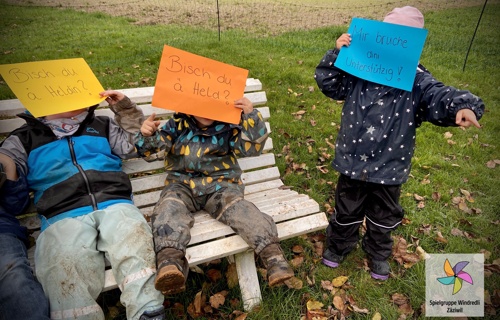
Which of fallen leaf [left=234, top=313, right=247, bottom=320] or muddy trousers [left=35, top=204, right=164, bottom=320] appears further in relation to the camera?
fallen leaf [left=234, top=313, right=247, bottom=320]

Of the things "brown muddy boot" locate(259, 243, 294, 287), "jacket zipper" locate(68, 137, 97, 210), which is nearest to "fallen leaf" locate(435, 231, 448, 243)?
"brown muddy boot" locate(259, 243, 294, 287)

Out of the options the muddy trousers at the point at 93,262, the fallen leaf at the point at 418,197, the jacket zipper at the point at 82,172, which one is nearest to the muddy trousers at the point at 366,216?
the fallen leaf at the point at 418,197

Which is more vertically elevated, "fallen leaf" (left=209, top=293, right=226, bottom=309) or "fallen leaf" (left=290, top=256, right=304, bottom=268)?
"fallen leaf" (left=209, top=293, right=226, bottom=309)

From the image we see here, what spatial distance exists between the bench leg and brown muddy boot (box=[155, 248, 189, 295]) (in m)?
0.47

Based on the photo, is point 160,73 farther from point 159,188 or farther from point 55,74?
point 159,188

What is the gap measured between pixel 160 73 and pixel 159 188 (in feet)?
3.26

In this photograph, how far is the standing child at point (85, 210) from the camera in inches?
73.1

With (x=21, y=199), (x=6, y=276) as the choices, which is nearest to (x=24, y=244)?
(x=21, y=199)

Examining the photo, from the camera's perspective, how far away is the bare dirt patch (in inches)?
375

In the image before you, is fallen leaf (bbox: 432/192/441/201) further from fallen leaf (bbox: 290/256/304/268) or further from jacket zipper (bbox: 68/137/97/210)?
jacket zipper (bbox: 68/137/97/210)

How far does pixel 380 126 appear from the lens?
229cm

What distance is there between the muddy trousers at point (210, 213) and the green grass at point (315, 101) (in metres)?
0.57

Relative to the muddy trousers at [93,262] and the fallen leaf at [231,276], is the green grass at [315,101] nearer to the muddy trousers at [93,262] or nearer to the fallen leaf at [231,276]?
the fallen leaf at [231,276]

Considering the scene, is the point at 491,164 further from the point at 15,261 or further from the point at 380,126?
the point at 15,261
